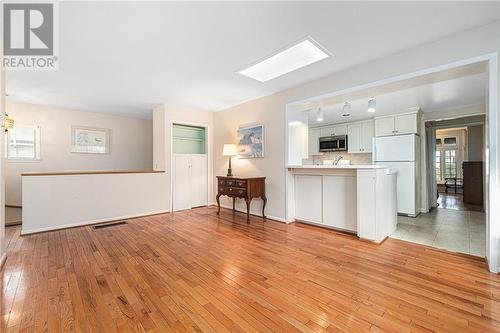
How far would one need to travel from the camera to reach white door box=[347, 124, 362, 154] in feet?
18.2

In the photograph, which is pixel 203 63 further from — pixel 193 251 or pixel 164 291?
pixel 164 291

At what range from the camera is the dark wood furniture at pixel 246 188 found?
388 cm

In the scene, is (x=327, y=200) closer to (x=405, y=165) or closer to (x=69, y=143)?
(x=405, y=165)

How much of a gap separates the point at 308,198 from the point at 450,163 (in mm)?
9242

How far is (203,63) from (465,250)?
13.2ft

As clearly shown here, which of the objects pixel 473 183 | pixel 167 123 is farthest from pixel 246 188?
pixel 473 183

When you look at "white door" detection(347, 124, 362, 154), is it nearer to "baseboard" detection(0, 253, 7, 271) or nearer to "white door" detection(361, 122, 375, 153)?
"white door" detection(361, 122, 375, 153)

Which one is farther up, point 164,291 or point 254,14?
point 254,14

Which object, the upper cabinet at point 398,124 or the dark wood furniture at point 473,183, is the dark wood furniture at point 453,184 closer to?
the dark wood furniture at point 473,183

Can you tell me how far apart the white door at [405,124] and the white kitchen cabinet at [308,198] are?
2605mm

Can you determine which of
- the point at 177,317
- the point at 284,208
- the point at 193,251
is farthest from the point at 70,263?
the point at 284,208

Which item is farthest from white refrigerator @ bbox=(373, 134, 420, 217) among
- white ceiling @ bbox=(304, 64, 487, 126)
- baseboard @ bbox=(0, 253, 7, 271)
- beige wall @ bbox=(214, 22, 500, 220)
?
baseboard @ bbox=(0, 253, 7, 271)

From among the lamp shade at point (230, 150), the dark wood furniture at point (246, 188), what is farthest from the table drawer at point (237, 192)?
the lamp shade at point (230, 150)

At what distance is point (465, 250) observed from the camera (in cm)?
259
